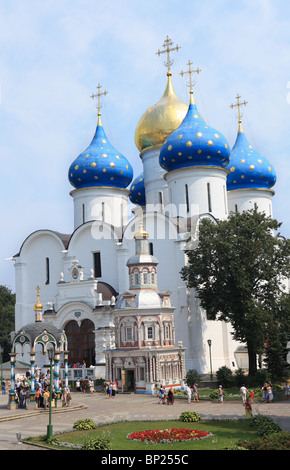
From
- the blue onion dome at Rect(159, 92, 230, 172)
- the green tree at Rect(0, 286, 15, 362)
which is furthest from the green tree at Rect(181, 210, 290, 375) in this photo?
the green tree at Rect(0, 286, 15, 362)

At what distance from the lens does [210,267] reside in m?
26.8

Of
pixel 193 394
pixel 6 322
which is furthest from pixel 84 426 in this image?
pixel 6 322

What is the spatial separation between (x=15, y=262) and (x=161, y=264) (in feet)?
33.8

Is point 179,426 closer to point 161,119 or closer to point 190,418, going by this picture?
point 190,418

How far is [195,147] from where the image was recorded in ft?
106

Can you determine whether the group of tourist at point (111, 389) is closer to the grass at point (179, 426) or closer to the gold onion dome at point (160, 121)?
the grass at point (179, 426)

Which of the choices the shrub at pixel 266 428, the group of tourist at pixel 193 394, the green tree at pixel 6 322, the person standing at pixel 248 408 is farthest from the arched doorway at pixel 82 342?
the green tree at pixel 6 322

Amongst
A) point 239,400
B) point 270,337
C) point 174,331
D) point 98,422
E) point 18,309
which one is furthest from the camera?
point 18,309

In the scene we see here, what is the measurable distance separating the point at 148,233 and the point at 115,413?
13881mm

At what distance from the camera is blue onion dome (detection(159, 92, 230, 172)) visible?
3238 centimetres
